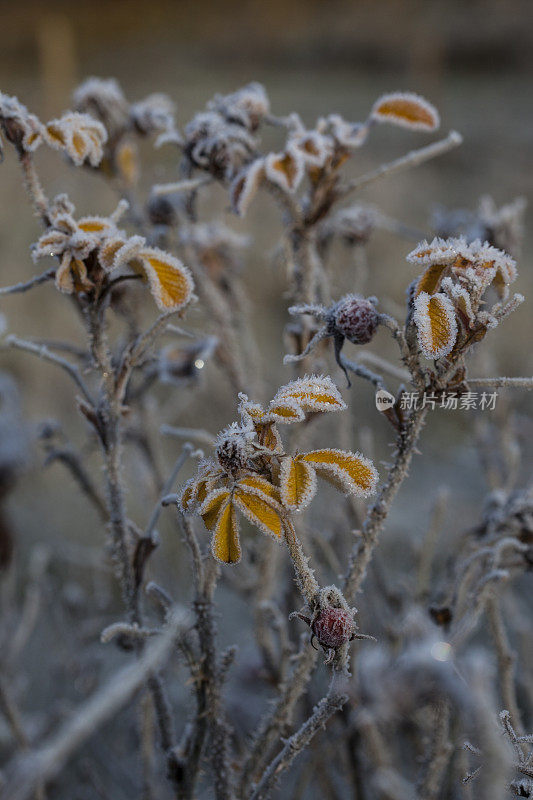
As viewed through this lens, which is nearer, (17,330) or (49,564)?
(49,564)

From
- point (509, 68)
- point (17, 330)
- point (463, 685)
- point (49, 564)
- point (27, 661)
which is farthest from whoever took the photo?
point (509, 68)

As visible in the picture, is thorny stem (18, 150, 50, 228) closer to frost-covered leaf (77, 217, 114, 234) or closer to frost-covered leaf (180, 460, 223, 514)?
frost-covered leaf (77, 217, 114, 234)

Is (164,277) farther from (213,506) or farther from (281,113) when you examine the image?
(281,113)

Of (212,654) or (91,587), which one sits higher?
(91,587)

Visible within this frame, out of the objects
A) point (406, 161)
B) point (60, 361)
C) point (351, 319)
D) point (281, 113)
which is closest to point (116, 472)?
point (60, 361)

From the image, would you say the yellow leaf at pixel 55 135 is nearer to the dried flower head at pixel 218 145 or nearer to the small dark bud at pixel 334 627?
the dried flower head at pixel 218 145

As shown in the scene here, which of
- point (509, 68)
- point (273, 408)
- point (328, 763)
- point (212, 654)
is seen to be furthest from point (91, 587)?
point (509, 68)

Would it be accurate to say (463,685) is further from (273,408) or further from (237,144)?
(237,144)

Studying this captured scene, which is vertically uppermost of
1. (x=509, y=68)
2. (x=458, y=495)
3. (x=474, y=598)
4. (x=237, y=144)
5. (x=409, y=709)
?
(x=509, y=68)
